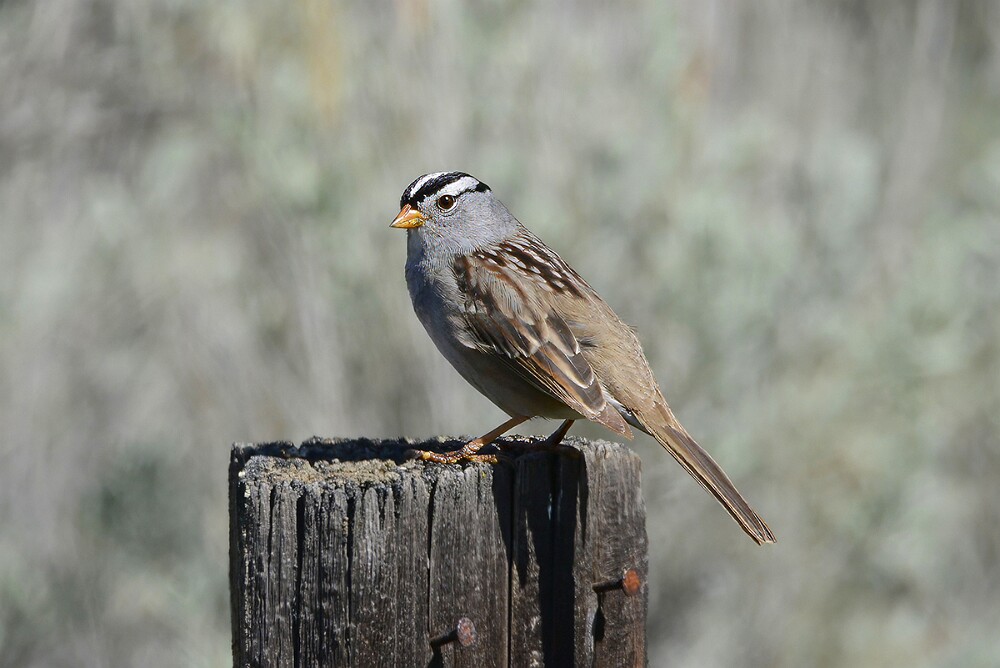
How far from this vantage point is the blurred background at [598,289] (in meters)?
6.83

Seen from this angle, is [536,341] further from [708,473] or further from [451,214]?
[451,214]

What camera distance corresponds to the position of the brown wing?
4059mm

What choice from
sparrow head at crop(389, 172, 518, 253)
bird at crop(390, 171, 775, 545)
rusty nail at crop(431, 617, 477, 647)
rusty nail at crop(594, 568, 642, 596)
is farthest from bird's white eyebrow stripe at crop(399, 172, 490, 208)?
rusty nail at crop(431, 617, 477, 647)

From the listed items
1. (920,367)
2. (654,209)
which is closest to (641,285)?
(654,209)

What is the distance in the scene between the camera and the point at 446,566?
2.89 meters

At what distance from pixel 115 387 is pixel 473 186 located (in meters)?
4.09

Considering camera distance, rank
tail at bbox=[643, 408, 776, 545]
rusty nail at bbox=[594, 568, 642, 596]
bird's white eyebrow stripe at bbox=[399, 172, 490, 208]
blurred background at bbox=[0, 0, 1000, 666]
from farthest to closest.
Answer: blurred background at bbox=[0, 0, 1000, 666] < bird's white eyebrow stripe at bbox=[399, 172, 490, 208] < tail at bbox=[643, 408, 776, 545] < rusty nail at bbox=[594, 568, 642, 596]

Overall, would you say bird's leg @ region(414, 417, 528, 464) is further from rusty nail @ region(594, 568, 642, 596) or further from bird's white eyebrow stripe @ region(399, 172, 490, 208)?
bird's white eyebrow stripe @ region(399, 172, 490, 208)

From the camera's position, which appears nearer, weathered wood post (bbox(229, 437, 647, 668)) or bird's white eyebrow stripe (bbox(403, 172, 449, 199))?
weathered wood post (bbox(229, 437, 647, 668))

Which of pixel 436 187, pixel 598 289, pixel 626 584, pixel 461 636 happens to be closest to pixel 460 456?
pixel 626 584

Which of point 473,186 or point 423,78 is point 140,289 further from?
point 473,186

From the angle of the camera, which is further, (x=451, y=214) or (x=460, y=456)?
(x=451, y=214)

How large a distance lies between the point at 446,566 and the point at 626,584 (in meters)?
0.49

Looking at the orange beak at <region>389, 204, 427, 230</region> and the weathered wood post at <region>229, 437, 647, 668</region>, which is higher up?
the orange beak at <region>389, 204, 427, 230</region>
